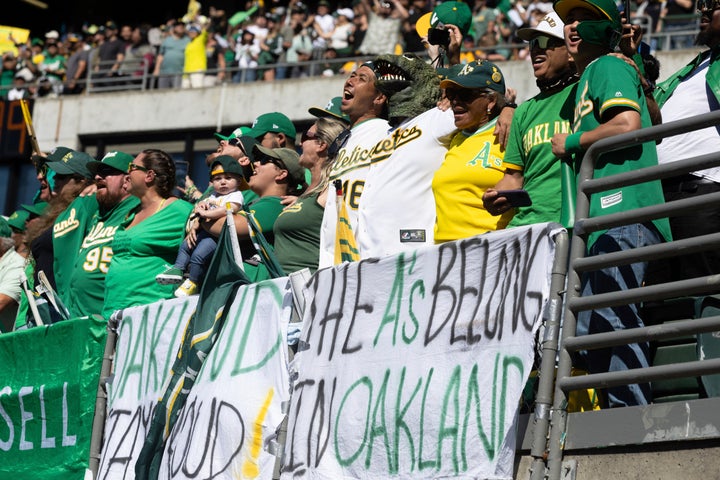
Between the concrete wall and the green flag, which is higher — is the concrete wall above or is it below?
above

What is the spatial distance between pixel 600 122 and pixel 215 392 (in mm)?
2474

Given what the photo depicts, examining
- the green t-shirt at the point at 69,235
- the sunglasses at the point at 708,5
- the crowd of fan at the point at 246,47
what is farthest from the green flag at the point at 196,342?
the crowd of fan at the point at 246,47

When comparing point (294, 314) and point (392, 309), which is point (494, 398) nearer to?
point (392, 309)

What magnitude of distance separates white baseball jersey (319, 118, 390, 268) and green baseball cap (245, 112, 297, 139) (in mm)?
1681

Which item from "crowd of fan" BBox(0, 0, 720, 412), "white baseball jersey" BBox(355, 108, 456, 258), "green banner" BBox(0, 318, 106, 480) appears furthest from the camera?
"green banner" BBox(0, 318, 106, 480)

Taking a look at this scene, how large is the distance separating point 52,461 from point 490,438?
12.4ft

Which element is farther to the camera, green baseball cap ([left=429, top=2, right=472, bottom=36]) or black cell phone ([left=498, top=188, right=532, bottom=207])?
green baseball cap ([left=429, top=2, right=472, bottom=36])

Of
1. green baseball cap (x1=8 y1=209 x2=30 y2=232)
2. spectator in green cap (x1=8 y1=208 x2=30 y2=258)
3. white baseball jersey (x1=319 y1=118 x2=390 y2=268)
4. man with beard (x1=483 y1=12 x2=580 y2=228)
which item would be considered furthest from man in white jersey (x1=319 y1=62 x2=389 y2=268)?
green baseball cap (x1=8 y1=209 x2=30 y2=232)

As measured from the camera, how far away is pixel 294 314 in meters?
6.68

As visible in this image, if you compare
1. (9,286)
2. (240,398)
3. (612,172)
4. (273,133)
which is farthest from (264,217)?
(9,286)

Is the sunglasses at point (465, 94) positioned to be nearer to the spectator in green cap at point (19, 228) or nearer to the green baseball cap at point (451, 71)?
the green baseball cap at point (451, 71)

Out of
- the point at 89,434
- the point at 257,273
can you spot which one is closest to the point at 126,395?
the point at 89,434

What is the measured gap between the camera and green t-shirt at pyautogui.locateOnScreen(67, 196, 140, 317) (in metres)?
9.05

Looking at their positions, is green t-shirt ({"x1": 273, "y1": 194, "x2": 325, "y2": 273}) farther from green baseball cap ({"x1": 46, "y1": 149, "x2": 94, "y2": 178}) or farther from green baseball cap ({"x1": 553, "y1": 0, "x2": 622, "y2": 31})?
green baseball cap ({"x1": 46, "y1": 149, "x2": 94, "y2": 178})
